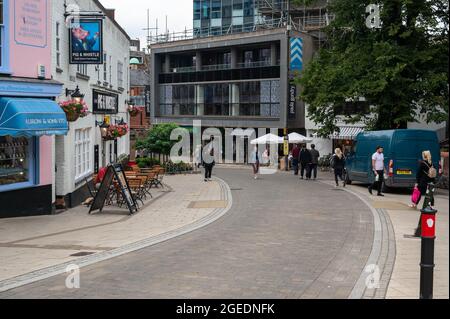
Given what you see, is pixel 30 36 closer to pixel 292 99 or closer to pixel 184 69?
pixel 292 99

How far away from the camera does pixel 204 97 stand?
185ft

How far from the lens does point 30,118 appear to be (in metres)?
14.2

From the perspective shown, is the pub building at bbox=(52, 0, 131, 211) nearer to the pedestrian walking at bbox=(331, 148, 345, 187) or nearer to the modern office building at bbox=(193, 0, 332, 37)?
the pedestrian walking at bbox=(331, 148, 345, 187)

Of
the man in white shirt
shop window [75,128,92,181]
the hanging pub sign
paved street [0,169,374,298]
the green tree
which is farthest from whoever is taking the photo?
the green tree

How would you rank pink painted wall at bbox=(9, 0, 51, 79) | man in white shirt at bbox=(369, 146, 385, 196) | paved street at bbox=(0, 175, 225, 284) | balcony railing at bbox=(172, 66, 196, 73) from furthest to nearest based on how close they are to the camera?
1. balcony railing at bbox=(172, 66, 196, 73)
2. man in white shirt at bbox=(369, 146, 385, 196)
3. pink painted wall at bbox=(9, 0, 51, 79)
4. paved street at bbox=(0, 175, 225, 284)

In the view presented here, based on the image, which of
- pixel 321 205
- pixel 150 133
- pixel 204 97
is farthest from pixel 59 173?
pixel 204 97

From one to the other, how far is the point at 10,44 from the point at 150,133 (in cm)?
→ 1987

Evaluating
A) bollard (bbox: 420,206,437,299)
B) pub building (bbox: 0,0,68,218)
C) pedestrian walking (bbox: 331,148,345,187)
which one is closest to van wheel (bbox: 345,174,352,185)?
pedestrian walking (bbox: 331,148,345,187)

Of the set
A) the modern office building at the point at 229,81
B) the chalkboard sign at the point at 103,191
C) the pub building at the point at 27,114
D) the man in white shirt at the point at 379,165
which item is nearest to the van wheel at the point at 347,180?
the man in white shirt at the point at 379,165

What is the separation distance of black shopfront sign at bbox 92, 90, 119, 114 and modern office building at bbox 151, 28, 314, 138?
71.7 feet

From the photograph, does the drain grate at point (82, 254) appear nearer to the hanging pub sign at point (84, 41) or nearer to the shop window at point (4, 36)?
the shop window at point (4, 36)

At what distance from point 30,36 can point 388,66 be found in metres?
15.4

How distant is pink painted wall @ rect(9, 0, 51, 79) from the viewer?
14.7 metres

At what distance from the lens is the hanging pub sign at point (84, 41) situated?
17953 millimetres
